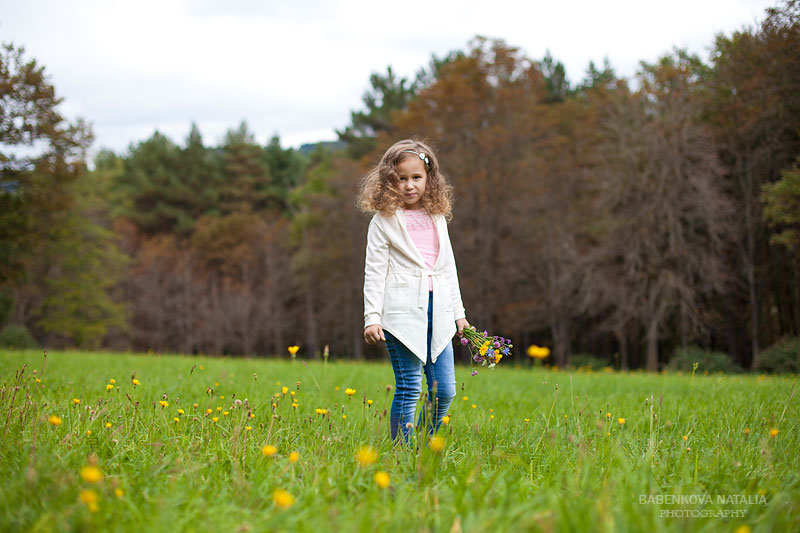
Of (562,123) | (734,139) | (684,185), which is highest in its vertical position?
(562,123)

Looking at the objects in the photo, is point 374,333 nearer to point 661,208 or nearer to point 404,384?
point 404,384

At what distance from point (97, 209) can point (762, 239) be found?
2710 centimetres

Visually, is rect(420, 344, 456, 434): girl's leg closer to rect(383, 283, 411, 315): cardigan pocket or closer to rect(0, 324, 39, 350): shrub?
rect(383, 283, 411, 315): cardigan pocket

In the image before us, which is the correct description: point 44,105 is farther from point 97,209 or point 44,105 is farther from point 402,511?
point 402,511

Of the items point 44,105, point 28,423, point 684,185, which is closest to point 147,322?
point 44,105

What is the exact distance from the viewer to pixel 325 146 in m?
38.1

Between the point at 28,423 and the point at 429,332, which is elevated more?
the point at 429,332

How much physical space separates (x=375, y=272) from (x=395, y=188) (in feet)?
1.79

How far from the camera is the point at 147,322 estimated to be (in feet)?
113

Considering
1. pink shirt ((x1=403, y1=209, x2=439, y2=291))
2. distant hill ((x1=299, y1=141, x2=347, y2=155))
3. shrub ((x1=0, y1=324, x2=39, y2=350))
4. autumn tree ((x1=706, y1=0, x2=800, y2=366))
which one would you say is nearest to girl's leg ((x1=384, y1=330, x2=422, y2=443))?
pink shirt ((x1=403, y1=209, x2=439, y2=291))

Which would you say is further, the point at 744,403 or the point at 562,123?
the point at 562,123

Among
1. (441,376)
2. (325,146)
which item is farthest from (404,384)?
(325,146)

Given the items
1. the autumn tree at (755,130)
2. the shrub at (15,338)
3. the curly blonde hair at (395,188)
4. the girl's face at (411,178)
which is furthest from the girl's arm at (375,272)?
the shrub at (15,338)

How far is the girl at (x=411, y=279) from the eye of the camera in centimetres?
315
